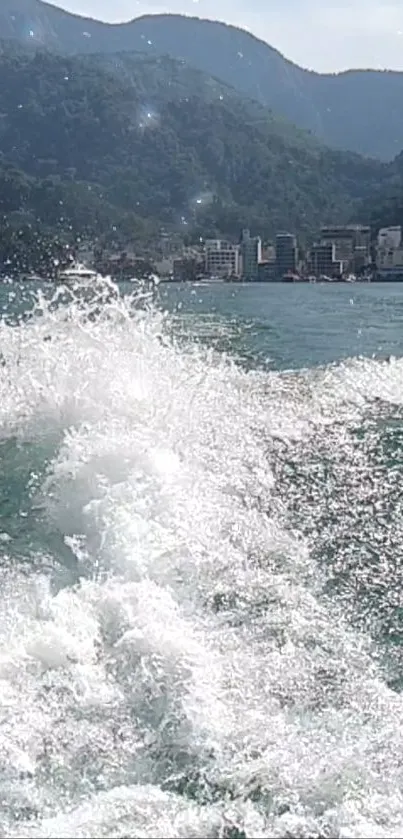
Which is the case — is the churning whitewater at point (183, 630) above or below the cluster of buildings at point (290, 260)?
below

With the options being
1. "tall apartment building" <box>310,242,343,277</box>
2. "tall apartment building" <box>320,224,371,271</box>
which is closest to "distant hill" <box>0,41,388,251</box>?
"tall apartment building" <box>320,224,371,271</box>

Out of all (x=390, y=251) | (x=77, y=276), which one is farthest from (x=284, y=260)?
(x=77, y=276)

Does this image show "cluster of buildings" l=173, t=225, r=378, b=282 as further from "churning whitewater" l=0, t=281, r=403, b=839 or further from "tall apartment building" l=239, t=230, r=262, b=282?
"churning whitewater" l=0, t=281, r=403, b=839

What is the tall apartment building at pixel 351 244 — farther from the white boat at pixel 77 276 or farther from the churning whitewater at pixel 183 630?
the churning whitewater at pixel 183 630

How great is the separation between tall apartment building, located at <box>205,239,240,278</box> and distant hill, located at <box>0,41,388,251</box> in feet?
47.9

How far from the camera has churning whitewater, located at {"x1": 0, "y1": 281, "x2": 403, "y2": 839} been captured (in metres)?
4.04

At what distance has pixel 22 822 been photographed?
151 inches

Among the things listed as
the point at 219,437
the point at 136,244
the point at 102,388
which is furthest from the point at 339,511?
the point at 136,244

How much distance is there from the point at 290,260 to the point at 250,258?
16.9ft

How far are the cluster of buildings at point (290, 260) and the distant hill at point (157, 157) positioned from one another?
1632 centimetres

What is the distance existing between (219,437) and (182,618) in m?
5.29

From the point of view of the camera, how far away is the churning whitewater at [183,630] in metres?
4.04

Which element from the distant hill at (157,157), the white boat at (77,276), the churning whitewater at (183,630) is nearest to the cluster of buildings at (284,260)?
the distant hill at (157,157)

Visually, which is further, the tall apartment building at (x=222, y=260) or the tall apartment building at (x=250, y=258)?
the tall apartment building at (x=250, y=258)
